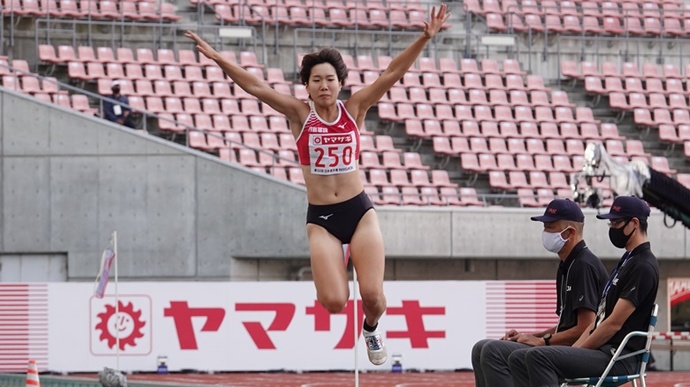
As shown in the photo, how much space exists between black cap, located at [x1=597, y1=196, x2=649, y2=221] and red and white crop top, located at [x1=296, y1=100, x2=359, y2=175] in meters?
1.68

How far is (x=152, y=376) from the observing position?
794 inches

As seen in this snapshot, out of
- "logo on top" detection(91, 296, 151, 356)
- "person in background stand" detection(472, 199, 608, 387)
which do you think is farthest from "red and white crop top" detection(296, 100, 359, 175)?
"logo on top" detection(91, 296, 151, 356)

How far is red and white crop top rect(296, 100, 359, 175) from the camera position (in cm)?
948

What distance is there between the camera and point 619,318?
8.71 meters

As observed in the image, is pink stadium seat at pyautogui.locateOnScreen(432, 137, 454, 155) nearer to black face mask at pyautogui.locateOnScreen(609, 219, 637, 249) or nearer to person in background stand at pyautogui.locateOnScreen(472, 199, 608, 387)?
person in background stand at pyautogui.locateOnScreen(472, 199, 608, 387)

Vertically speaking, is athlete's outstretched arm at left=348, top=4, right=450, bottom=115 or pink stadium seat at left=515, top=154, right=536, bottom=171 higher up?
pink stadium seat at left=515, top=154, right=536, bottom=171

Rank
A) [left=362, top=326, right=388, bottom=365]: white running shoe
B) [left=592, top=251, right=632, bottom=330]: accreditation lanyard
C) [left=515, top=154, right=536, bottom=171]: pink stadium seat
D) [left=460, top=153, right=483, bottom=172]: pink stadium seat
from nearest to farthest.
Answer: [left=592, top=251, right=632, bottom=330]: accreditation lanyard
[left=362, top=326, right=388, bottom=365]: white running shoe
[left=460, top=153, right=483, bottom=172]: pink stadium seat
[left=515, top=154, right=536, bottom=171]: pink stadium seat

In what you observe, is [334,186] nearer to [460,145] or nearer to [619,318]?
[619,318]

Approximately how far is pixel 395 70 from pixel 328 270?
133cm

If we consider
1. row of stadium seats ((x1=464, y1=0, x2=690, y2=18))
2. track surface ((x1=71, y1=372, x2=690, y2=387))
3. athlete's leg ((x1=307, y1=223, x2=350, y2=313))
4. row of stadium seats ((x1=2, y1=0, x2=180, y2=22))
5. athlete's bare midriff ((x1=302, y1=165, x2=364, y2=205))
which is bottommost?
track surface ((x1=71, y1=372, x2=690, y2=387))

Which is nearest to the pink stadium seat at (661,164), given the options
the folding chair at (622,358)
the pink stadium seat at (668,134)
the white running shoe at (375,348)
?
the pink stadium seat at (668,134)

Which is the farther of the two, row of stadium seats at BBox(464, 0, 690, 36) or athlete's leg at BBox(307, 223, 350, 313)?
row of stadium seats at BBox(464, 0, 690, 36)

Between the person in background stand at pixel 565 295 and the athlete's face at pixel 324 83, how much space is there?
1.51 m

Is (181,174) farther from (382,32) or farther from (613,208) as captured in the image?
(613,208)
